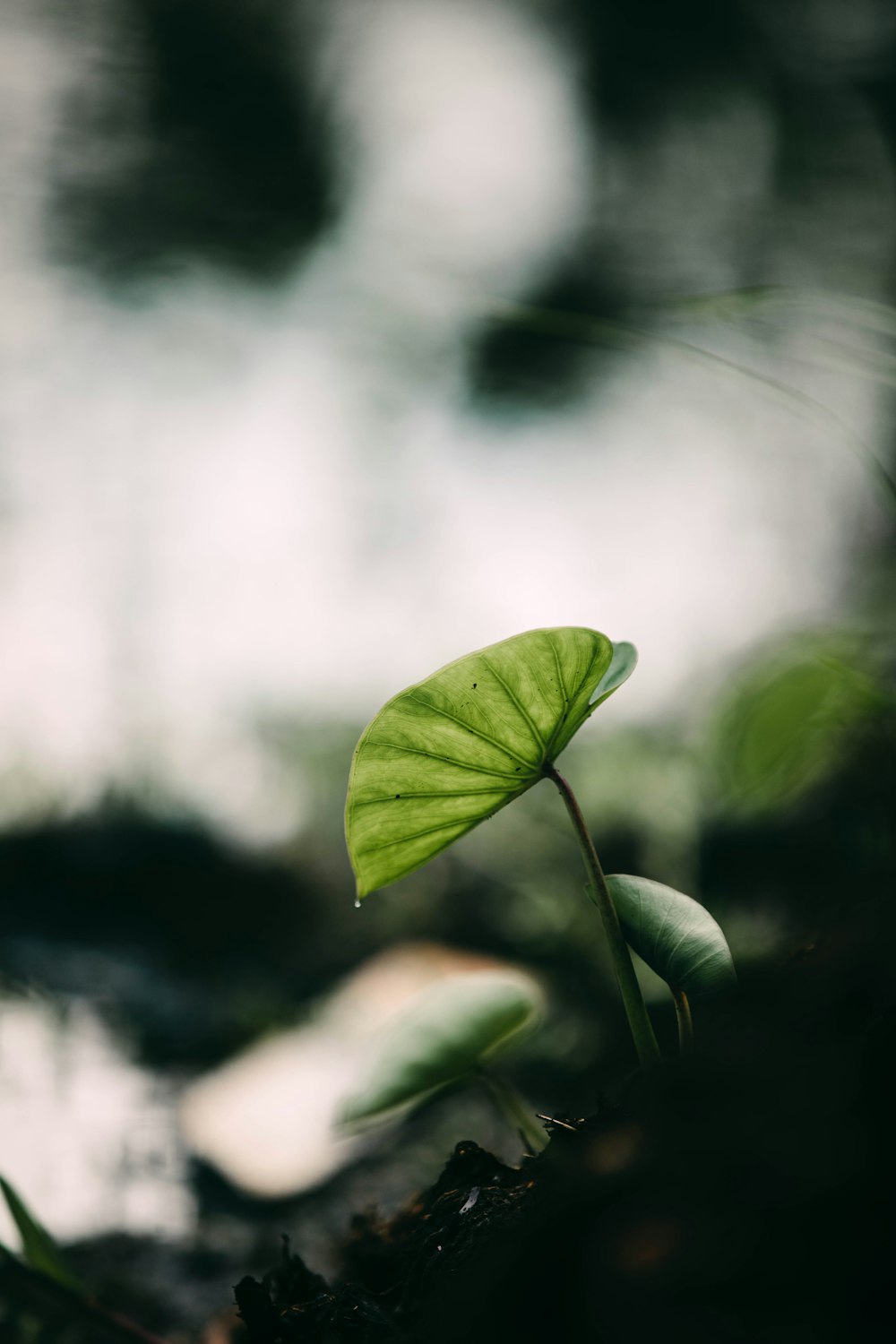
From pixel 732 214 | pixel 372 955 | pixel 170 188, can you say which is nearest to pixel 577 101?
pixel 732 214

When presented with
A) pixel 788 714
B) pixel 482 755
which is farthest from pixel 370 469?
pixel 482 755

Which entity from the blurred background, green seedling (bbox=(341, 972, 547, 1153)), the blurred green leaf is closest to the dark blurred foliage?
the blurred background

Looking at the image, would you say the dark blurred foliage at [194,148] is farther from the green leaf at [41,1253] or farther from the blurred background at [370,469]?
the green leaf at [41,1253]

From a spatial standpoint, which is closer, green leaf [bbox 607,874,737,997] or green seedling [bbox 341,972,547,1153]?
green leaf [bbox 607,874,737,997]

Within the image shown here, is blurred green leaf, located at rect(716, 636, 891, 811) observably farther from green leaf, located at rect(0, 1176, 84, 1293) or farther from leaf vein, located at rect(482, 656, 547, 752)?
green leaf, located at rect(0, 1176, 84, 1293)

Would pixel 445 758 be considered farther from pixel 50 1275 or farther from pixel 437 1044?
pixel 50 1275

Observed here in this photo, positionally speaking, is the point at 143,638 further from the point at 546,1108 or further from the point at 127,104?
the point at 546,1108
